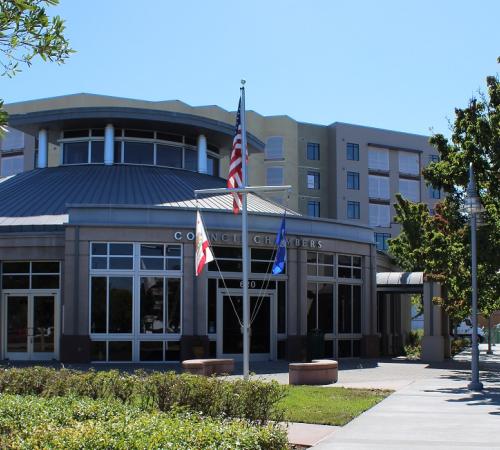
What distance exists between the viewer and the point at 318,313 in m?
29.6

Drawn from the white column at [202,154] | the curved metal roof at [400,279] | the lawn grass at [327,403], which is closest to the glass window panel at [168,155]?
the white column at [202,154]

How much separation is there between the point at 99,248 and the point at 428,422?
15.8 meters

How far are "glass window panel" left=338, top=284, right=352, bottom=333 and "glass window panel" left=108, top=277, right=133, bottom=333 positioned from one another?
8839 mm

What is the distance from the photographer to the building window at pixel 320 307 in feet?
96.3

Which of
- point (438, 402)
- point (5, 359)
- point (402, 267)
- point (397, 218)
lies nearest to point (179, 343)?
point (5, 359)

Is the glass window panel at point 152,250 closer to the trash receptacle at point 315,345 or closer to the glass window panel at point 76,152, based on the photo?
the trash receptacle at point 315,345

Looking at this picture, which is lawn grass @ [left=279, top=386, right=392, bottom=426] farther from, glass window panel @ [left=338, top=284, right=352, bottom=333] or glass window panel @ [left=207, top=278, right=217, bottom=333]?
glass window panel @ [left=338, top=284, right=352, bottom=333]

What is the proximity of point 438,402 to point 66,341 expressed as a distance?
13933 mm

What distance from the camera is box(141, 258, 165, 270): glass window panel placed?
2644cm

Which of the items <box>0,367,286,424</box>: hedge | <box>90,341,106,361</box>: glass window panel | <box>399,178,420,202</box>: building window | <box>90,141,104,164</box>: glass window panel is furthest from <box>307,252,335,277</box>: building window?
<box>399,178,420,202</box>: building window

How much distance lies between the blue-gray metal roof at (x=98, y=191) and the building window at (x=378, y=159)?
148ft

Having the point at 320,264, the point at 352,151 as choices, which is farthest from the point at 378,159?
the point at 320,264

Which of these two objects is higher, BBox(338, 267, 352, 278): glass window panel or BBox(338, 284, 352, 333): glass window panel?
BBox(338, 267, 352, 278): glass window panel

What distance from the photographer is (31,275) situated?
27.3 metres
